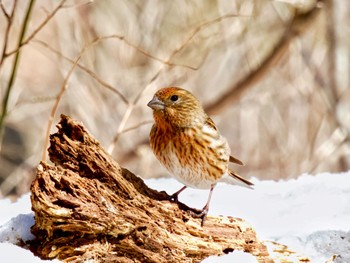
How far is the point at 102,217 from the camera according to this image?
3.40m

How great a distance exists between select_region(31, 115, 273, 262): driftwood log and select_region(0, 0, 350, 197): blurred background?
3.49 meters

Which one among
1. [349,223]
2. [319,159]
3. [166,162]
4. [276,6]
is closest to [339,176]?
[349,223]

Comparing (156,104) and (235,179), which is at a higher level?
(235,179)

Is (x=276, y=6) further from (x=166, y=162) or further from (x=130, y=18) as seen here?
(x=166, y=162)

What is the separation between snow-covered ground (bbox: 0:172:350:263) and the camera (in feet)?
12.2

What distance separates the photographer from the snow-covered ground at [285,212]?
12.2ft

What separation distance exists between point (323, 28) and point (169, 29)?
182cm

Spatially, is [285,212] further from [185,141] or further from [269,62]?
[269,62]

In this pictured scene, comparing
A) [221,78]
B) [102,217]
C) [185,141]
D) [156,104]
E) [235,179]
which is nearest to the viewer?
[102,217]

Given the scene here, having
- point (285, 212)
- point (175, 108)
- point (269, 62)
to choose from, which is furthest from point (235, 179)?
point (269, 62)

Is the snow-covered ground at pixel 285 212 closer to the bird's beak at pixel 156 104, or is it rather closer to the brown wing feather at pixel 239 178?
the brown wing feather at pixel 239 178

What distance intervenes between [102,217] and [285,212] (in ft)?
5.09

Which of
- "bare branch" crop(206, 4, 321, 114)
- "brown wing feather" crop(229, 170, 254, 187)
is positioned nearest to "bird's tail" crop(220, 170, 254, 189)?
"brown wing feather" crop(229, 170, 254, 187)

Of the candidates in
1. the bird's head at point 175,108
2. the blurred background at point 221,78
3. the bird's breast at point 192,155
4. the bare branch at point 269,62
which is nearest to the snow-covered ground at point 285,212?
the bird's breast at point 192,155
